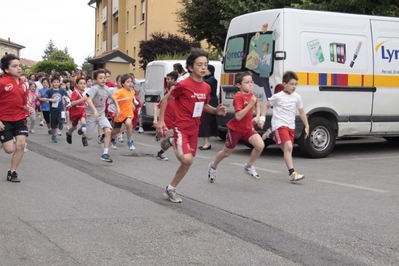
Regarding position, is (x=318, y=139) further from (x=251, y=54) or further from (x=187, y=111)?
(x=187, y=111)

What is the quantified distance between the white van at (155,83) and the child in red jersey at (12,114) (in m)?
8.80

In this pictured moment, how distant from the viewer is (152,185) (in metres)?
8.68

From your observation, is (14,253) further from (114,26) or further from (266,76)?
(114,26)

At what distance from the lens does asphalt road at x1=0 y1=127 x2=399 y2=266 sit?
16.5 feet

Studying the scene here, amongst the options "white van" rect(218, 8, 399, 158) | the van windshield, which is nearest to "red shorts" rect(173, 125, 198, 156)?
"white van" rect(218, 8, 399, 158)

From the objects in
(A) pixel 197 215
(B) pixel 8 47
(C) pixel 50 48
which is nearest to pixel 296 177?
(A) pixel 197 215

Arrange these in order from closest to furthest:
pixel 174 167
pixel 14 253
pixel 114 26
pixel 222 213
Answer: pixel 14 253, pixel 222 213, pixel 174 167, pixel 114 26

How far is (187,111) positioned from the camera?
24.4ft

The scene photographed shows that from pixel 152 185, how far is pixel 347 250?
12.7 feet

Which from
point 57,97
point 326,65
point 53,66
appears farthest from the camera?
point 53,66

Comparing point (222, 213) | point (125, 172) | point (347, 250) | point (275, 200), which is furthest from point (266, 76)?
point (347, 250)

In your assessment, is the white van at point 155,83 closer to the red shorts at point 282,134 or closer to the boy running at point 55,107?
the boy running at point 55,107

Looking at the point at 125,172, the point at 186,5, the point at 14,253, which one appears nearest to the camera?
the point at 14,253

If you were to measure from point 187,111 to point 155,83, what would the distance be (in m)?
10.8
